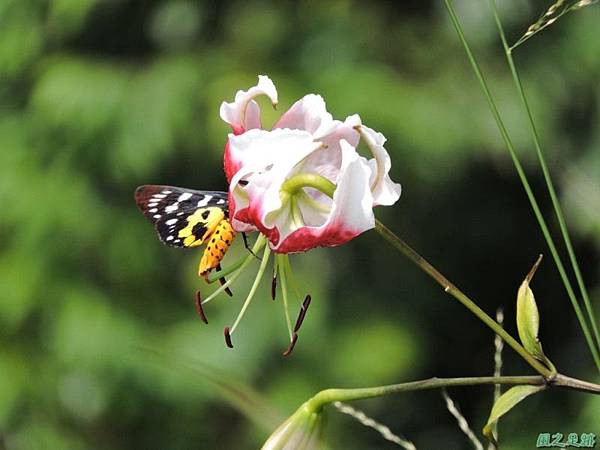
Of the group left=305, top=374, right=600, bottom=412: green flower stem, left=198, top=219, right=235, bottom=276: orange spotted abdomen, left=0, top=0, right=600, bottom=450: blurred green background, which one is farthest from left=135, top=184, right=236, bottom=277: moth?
left=0, top=0, right=600, bottom=450: blurred green background

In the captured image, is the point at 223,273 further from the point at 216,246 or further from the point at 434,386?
the point at 434,386

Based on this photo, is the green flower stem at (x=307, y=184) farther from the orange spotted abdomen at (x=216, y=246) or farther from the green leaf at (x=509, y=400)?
the green leaf at (x=509, y=400)

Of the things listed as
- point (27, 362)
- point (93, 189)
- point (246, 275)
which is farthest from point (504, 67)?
point (27, 362)

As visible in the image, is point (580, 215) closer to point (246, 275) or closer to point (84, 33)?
point (246, 275)

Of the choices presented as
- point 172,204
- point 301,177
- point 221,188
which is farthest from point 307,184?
point 221,188

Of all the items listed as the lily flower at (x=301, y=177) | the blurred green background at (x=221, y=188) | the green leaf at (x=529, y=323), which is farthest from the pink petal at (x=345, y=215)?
the blurred green background at (x=221, y=188)

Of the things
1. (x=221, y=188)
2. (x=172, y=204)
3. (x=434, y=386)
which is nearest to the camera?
(x=434, y=386)

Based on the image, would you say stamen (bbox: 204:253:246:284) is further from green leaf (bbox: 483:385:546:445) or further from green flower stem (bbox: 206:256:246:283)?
green leaf (bbox: 483:385:546:445)
